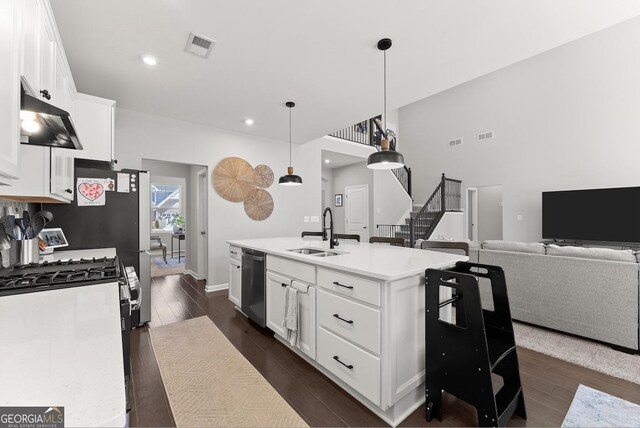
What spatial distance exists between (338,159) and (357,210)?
1.68 meters

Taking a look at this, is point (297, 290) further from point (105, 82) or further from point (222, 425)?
point (105, 82)

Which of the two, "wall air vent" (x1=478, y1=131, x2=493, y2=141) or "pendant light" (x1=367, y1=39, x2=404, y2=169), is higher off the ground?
"wall air vent" (x1=478, y1=131, x2=493, y2=141)

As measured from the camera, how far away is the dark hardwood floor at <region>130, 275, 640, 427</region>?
1702 millimetres

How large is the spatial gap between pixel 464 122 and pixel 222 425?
27.8 ft

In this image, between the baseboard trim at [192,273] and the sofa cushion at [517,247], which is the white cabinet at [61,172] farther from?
the sofa cushion at [517,247]

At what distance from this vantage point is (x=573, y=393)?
1.91 meters

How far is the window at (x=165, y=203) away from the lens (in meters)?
8.98

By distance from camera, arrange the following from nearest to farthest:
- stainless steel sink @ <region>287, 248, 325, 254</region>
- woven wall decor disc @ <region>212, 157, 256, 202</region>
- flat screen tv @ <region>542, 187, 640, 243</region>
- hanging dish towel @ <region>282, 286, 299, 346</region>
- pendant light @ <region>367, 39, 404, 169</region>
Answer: hanging dish towel @ <region>282, 286, 299, 346</region> < pendant light @ <region>367, 39, 404, 169</region> < stainless steel sink @ <region>287, 248, 325, 254</region> < woven wall decor disc @ <region>212, 157, 256, 202</region> < flat screen tv @ <region>542, 187, 640, 243</region>

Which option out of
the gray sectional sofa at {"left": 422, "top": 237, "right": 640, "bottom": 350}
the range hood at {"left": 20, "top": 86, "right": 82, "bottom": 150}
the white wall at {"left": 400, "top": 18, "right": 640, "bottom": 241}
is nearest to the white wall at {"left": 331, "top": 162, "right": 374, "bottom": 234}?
the white wall at {"left": 400, "top": 18, "right": 640, "bottom": 241}

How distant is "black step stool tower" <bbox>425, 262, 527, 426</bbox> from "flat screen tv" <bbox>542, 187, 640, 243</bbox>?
5392 mm

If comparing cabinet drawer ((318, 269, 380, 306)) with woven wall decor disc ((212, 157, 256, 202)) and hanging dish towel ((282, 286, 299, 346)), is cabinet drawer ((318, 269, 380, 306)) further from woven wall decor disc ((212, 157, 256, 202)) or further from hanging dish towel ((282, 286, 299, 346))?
woven wall decor disc ((212, 157, 256, 202))

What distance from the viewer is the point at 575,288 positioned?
8.71 ft

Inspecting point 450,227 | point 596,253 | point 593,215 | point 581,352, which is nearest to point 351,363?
point 581,352

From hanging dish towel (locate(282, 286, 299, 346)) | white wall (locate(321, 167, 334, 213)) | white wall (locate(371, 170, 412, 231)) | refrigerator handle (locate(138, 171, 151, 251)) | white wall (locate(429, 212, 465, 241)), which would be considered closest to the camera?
hanging dish towel (locate(282, 286, 299, 346))
